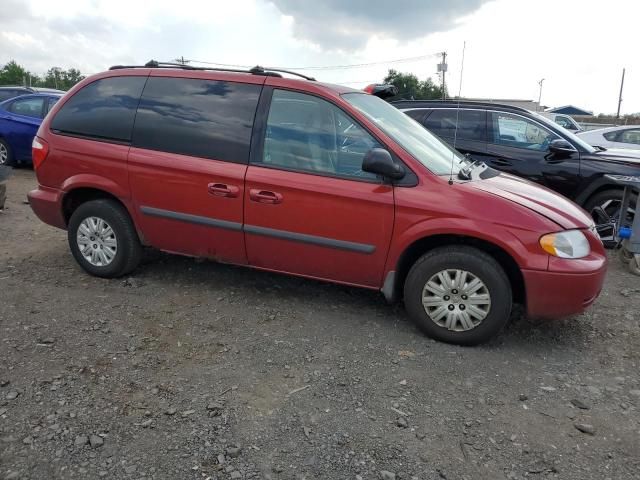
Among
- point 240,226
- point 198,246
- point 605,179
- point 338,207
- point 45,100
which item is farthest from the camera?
point 45,100

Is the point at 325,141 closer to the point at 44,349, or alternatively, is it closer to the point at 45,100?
the point at 44,349

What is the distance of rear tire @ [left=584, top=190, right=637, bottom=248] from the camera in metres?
6.03

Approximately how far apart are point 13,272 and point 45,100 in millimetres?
6459

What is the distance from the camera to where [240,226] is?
394 cm

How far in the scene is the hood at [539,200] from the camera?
11.4ft

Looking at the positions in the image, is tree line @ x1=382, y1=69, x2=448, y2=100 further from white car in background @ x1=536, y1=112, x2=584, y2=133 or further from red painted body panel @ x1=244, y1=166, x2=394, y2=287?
red painted body panel @ x1=244, y1=166, x2=394, y2=287

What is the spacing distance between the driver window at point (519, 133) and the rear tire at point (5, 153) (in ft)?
28.2

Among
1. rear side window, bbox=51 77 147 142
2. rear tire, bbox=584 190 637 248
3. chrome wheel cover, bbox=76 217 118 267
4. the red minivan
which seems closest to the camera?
the red minivan

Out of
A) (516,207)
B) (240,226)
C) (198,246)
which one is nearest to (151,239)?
(198,246)

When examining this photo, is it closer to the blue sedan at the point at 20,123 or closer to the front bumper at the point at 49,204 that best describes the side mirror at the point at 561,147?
the front bumper at the point at 49,204

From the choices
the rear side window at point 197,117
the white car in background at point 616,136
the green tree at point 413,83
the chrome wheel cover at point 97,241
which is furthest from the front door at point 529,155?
the green tree at point 413,83

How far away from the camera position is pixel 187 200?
4.06 m

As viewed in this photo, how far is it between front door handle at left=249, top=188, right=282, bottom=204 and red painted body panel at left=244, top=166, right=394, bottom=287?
0.02 m

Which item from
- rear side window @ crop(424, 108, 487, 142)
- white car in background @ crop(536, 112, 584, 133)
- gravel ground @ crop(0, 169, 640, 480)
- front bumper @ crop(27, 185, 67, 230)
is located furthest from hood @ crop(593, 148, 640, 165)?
white car in background @ crop(536, 112, 584, 133)
